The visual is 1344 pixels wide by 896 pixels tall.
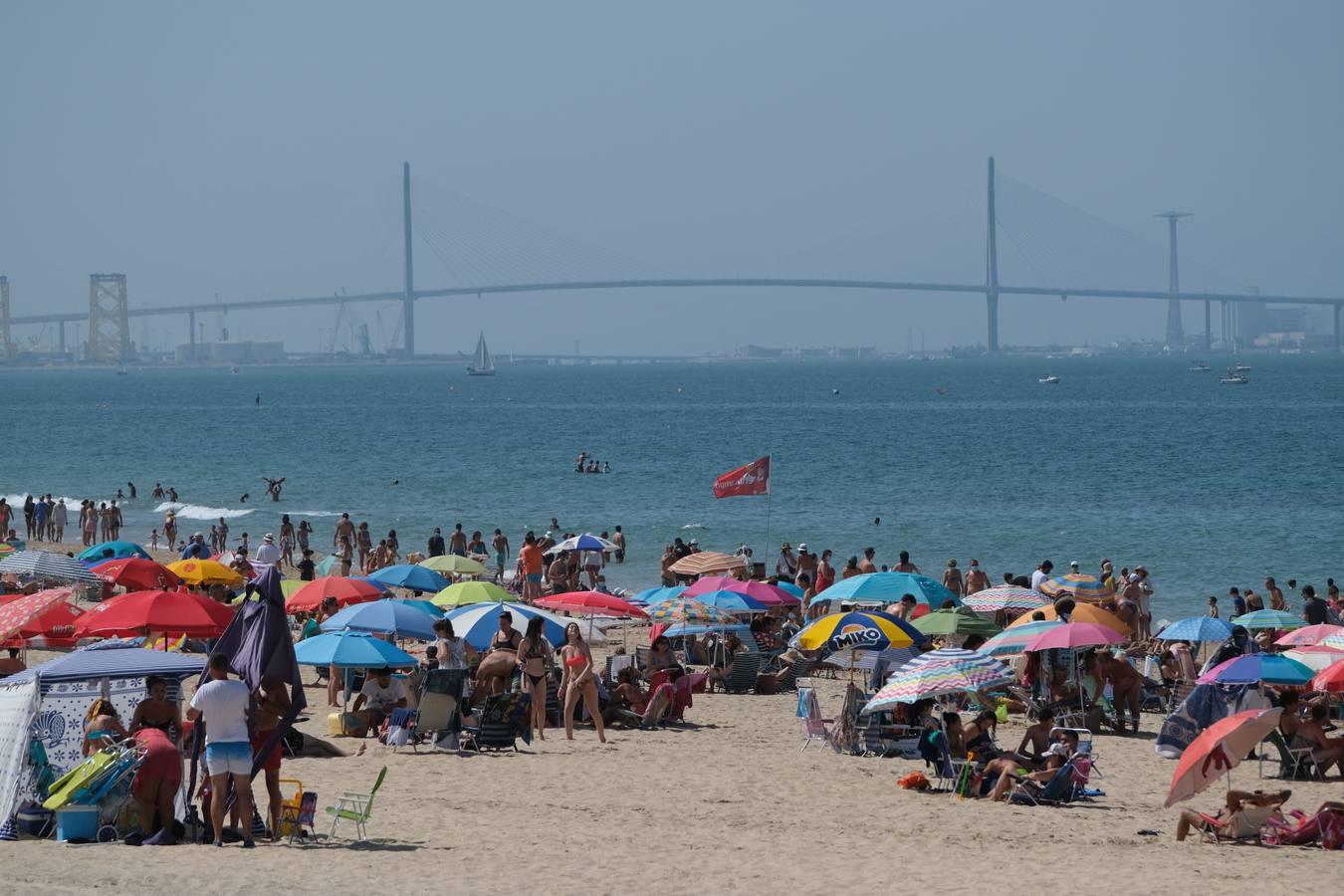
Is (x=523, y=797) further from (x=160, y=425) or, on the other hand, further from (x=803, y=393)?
(x=803, y=393)

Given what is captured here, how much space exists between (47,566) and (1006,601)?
31.4 ft

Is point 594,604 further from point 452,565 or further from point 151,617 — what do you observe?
point 452,565

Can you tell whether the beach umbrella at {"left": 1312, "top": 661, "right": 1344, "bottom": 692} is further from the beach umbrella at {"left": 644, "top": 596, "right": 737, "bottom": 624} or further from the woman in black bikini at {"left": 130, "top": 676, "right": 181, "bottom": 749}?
the woman in black bikini at {"left": 130, "top": 676, "right": 181, "bottom": 749}

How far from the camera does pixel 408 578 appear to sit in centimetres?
1700

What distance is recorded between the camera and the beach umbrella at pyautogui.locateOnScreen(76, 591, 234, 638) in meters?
12.1

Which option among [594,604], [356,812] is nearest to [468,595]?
[594,604]

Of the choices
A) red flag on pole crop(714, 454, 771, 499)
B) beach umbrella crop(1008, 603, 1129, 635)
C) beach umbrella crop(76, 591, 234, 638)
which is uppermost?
red flag on pole crop(714, 454, 771, 499)

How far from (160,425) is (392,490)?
40.4 m

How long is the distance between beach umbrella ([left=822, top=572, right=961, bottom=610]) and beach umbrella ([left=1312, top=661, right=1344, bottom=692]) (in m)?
4.43

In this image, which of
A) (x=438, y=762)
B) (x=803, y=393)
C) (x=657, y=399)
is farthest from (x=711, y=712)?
(x=803, y=393)

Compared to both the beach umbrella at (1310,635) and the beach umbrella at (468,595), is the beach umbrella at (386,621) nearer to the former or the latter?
the beach umbrella at (468,595)

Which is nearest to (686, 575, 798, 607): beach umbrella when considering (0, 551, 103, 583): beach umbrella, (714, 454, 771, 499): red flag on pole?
(714, 454, 771, 499): red flag on pole

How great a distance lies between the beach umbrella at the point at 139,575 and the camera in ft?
52.1

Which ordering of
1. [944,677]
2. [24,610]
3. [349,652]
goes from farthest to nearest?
[24,610] → [349,652] → [944,677]
